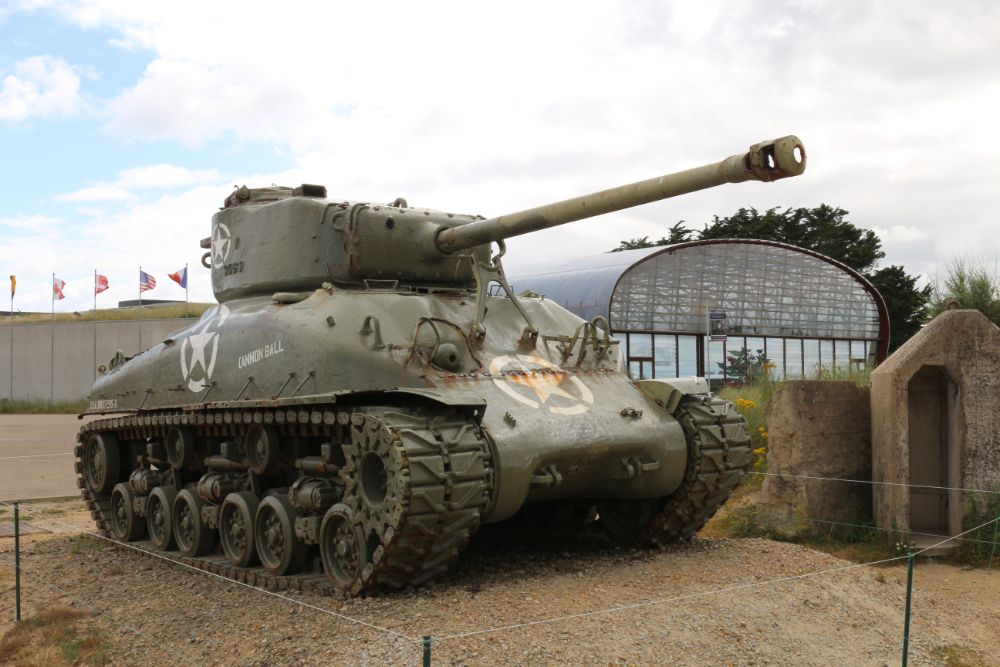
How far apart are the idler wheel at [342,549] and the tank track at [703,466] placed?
3.37 meters

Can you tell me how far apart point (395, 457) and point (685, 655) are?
2.46 m

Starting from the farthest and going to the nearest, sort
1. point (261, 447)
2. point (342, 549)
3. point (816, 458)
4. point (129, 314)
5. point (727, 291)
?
point (129, 314), point (727, 291), point (816, 458), point (261, 447), point (342, 549)

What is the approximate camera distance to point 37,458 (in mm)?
22000

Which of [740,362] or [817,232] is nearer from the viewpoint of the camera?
[740,362]

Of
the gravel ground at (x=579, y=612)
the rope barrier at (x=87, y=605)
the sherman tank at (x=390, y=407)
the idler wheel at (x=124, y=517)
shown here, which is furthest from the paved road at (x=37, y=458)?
the gravel ground at (x=579, y=612)

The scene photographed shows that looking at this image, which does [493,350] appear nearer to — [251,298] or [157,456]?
[251,298]

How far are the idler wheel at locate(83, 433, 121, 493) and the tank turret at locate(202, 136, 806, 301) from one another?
9.47 feet

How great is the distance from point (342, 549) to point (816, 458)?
6.06 m

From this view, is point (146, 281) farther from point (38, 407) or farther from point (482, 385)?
point (482, 385)

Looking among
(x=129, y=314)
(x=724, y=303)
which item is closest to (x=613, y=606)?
(x=724, y=303)

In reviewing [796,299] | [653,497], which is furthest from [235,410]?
[796,299]

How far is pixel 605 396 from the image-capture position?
1008cm

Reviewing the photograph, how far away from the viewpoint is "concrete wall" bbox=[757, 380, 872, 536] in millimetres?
12195

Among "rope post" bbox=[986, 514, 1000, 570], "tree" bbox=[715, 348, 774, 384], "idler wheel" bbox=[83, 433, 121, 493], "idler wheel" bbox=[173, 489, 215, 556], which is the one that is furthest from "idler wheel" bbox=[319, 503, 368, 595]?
"tree" bbox=[715, 348, 774, 384]
